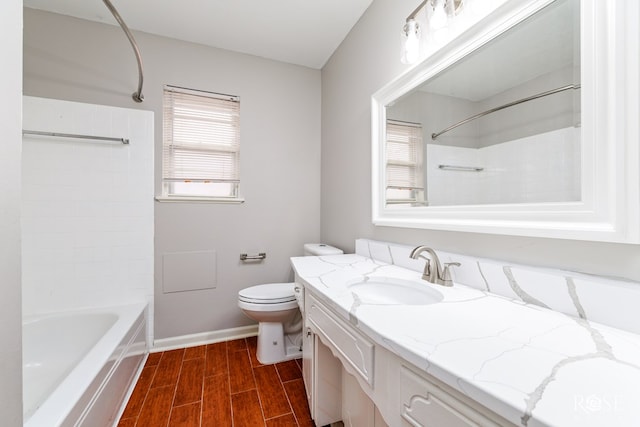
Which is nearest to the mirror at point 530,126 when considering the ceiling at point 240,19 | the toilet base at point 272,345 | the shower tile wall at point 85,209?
the ceiling at point 240,19

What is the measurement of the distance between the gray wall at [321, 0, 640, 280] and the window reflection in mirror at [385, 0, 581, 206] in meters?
0.16

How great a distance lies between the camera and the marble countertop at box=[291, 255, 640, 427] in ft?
1.26

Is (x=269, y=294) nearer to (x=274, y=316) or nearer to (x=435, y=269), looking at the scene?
(x=274, y=316)

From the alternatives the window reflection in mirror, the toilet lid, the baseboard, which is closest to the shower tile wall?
the baseboard

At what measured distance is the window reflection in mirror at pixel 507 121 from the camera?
76cm

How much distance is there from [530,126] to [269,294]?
170 centimetres

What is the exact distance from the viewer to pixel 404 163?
1.43 m

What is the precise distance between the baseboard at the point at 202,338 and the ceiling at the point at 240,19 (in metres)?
2.38

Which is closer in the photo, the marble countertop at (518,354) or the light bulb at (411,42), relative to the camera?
the marble countertop at (518,354)

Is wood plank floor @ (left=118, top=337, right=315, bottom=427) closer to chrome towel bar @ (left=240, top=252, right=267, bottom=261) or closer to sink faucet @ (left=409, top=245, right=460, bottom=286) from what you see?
chrome towel bar @ (left=240, top=252, right=267, bottom=261)

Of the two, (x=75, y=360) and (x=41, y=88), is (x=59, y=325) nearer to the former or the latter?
(x=75, y=360)

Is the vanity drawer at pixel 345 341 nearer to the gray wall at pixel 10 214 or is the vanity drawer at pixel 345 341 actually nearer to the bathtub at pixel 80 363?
the gray wall at pixel 10 214

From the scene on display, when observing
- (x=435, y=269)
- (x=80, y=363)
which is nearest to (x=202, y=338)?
(x=80, y=363)

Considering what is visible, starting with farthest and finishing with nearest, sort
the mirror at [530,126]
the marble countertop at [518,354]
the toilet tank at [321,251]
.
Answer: the toilet tank at [321,251] < the mirror at [530,126] < the marble countertop at [518,354]
